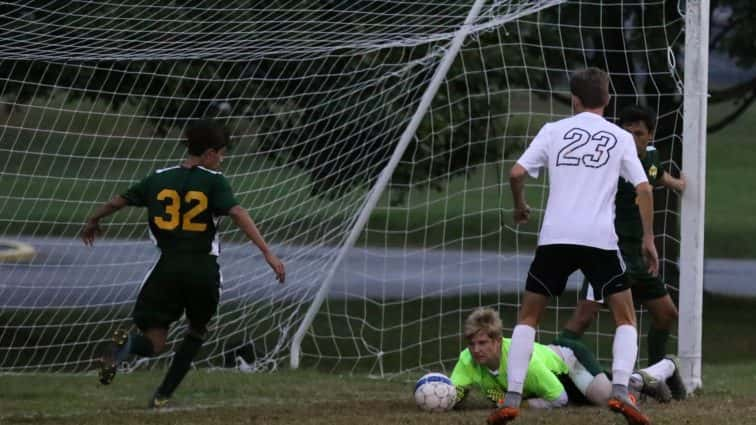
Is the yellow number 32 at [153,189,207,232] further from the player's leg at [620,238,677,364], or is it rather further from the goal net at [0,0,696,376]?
the player's leg at [620,238,677,364]

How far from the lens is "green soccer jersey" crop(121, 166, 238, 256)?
6996mm

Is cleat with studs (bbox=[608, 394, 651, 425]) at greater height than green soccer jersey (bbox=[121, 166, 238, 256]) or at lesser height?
lesser

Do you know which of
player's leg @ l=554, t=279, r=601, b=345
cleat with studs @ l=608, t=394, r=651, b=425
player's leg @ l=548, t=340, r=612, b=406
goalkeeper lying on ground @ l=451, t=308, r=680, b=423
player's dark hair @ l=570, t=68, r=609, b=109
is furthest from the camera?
player's leg @ l=554, t=279, r=601, b=345

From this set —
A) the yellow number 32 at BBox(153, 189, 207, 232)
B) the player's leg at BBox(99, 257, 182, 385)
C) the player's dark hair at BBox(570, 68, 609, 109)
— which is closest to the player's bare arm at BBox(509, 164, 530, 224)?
the player's dark hair at BBox(570, 68, 609, 109)

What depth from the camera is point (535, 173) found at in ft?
20.6

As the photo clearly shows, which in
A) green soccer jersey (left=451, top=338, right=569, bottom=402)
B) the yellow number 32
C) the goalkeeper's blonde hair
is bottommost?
green soccer jersey (left=451, top=338, right=569, bottom=402)

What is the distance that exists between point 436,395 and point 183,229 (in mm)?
1594

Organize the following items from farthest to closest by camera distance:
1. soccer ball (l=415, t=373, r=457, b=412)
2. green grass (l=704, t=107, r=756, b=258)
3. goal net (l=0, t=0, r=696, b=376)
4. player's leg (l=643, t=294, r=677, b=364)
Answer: green grass (l=704, t=107, r=756, b=258) → goal net (l=0, t=0, r=696, b=376) → player's leg (l=643, t=294, r=677, b=364) → soccer ball (l=415, t=373, r=457, b=412)

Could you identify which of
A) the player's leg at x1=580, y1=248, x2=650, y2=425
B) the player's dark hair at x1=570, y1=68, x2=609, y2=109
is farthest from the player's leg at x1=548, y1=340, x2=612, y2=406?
the player's dark hair at x1=570, y1=68, x2=609, y2=109

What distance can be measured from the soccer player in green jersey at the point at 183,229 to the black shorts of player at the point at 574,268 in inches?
57.5

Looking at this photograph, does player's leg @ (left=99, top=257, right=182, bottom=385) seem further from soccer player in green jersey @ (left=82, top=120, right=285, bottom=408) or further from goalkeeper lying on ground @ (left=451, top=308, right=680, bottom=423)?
goalkeeper lying on ground @ (left=451, top=308, right=680, bottom=423)

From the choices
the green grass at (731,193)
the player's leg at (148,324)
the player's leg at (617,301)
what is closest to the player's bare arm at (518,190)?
the player's leg at (617,301)

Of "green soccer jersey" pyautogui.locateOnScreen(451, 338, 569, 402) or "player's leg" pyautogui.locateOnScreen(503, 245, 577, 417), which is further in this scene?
"green soccer jersey" pyautogui.locateOnScreen(451, 338, 569, 402)

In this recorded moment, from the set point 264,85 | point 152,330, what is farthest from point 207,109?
point 152,330
